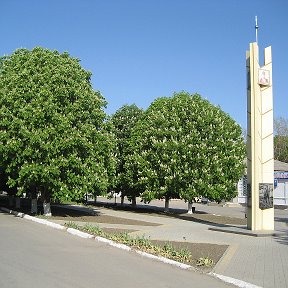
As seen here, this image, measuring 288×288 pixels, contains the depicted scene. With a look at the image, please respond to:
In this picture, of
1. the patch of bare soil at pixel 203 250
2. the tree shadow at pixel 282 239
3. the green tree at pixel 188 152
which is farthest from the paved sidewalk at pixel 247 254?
the green tree at pixel 188 152

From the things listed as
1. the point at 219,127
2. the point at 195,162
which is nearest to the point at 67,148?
the point at 195,162

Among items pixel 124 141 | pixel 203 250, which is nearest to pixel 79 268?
pixel 203 250

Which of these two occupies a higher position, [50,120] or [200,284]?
[50,120]

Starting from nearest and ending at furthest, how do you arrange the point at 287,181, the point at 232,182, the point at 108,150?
1. the point at 108,150
2. the point at 232,182
3. the point at 287,181

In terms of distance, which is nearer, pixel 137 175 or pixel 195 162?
pixel 195 162

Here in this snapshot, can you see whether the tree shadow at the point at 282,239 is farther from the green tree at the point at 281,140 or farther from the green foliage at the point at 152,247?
the green tree at the point at 281,140

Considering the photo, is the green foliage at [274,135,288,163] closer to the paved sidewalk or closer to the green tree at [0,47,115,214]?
the green tree at [0,47,115,214]

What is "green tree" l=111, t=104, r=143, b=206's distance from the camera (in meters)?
29.3

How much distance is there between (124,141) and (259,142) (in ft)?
48.5

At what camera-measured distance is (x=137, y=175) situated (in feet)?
90.0

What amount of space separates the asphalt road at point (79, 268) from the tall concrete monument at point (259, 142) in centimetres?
754

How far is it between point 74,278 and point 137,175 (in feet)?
64.6

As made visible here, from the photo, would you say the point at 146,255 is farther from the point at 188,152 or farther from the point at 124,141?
the point at 124,141

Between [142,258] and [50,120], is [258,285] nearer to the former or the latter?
[142,258]
